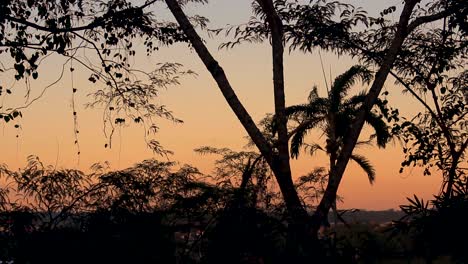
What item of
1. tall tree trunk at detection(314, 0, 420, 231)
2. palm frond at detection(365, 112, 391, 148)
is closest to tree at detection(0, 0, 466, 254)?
tall tree trunk at detection(314, 0, 420, 231)

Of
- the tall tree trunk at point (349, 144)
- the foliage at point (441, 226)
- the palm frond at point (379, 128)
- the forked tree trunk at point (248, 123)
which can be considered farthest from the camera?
the palm frond at point (379, 128)

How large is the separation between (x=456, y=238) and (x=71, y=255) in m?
4.05

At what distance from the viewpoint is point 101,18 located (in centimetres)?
1549

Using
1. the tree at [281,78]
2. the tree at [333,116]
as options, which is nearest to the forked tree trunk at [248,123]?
the tree at [281,78]

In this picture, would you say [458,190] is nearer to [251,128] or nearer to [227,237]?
[227,237]

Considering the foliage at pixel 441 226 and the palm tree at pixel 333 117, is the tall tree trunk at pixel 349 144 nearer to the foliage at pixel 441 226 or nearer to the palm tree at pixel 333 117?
the foliage at pixel 441 226

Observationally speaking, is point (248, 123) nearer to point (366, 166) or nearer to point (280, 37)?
point (280, 37)

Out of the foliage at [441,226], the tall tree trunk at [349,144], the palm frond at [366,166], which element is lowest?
the foliage at [441,226]

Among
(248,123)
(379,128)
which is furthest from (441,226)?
(379,128)

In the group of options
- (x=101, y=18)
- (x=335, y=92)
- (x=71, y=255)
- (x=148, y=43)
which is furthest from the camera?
(x=335, y=92)

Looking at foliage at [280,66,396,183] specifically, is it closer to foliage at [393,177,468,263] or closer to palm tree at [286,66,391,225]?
palm tree at [286,66,391,225]

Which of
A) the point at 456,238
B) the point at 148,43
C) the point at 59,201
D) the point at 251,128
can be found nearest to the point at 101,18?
the point at 148,43

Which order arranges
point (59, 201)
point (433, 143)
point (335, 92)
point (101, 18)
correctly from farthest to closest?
point (335, 92) → point (433, 143) → point (101, 18) → point (59, 201)

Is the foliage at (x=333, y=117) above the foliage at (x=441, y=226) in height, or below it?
above
